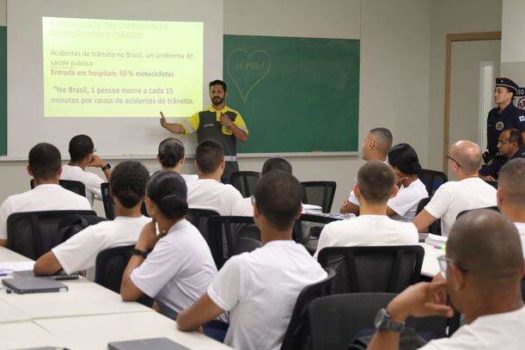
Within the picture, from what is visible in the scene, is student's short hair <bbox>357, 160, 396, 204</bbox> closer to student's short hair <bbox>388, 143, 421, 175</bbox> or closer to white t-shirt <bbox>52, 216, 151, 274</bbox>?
white t-shirt <bbox>52, 216, 151, 274</bbox>

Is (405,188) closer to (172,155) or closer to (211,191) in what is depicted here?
(211,191)

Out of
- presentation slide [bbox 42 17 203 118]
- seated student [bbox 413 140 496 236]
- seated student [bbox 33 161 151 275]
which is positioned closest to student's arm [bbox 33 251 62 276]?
seated student [bbox 33 161 151 275]

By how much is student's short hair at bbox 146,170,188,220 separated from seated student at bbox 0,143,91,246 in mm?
1387

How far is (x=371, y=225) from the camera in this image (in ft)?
13.8

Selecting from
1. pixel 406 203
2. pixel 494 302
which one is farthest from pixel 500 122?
pixel 494 302

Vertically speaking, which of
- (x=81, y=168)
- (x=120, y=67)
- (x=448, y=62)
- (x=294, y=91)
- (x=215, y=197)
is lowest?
(x=215, y=197)

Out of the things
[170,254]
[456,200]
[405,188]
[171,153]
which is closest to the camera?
[170,254]

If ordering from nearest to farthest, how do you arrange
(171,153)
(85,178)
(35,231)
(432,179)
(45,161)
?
(35,231) → (45,161) → (171,153) → (85,178) → (432,179)

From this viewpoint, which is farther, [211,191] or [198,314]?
[211,191]

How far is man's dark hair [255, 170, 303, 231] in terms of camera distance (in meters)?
3.29

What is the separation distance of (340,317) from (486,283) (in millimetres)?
887

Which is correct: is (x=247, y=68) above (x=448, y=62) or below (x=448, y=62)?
below

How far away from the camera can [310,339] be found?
10.1ft

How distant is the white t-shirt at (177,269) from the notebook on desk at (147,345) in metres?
0.72
